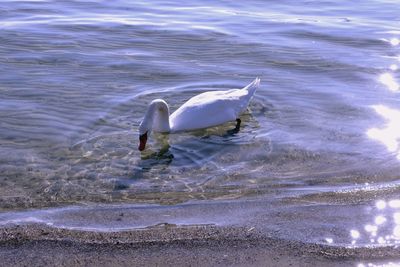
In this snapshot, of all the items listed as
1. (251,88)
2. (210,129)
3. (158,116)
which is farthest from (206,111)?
(251,88)

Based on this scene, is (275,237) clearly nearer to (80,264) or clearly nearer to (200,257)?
(200,257)

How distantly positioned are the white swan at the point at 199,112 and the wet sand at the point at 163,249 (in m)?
2.77

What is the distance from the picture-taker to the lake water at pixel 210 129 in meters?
7.53

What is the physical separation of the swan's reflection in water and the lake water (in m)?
0.02

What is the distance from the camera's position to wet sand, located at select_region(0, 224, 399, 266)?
5.97m

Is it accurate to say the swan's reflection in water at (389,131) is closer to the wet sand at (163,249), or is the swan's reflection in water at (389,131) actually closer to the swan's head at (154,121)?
the swan's head at (154,121)

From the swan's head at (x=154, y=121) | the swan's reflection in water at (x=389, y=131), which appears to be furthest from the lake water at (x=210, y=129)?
the swan's head at (x=154, y=121)

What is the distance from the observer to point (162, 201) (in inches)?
291

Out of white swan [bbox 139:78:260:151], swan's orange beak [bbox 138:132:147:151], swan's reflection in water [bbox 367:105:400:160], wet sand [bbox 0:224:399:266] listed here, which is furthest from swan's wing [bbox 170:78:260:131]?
wet sand [bbox 0:224:399:266]

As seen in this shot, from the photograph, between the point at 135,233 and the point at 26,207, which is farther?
the point at 26,207

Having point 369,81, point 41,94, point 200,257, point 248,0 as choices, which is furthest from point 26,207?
point 248,0

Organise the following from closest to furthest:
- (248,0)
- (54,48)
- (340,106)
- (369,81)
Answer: (340,106) < (369,81) < (54,48) < (248,0)

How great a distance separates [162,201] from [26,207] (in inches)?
49.4

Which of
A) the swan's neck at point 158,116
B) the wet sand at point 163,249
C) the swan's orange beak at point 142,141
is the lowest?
the wet sand at point 163,249
